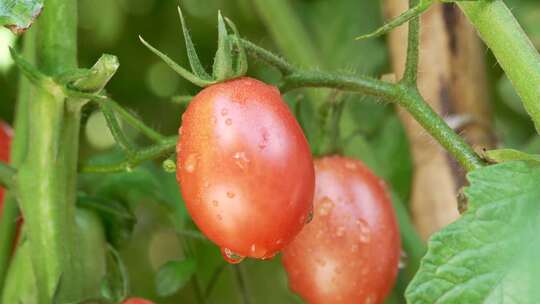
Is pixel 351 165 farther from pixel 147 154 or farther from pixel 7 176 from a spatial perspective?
pixel 7 176

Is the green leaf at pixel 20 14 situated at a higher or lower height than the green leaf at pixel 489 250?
→ higher

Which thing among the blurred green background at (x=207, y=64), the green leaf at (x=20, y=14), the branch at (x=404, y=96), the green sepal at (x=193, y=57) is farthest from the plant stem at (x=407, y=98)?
the blurred green background at (x=207, y=64)

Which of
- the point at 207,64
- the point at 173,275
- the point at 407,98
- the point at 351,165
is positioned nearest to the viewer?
the point at 407,98

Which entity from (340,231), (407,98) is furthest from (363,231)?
(407,98)

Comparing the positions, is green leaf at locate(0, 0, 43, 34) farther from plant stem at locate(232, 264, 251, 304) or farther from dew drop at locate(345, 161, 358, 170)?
plant stem at locate(232, 264, 251, 304)

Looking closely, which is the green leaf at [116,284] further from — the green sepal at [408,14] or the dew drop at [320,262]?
the green sepal at [408,14]

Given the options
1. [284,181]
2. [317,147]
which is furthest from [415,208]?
[284,181]
